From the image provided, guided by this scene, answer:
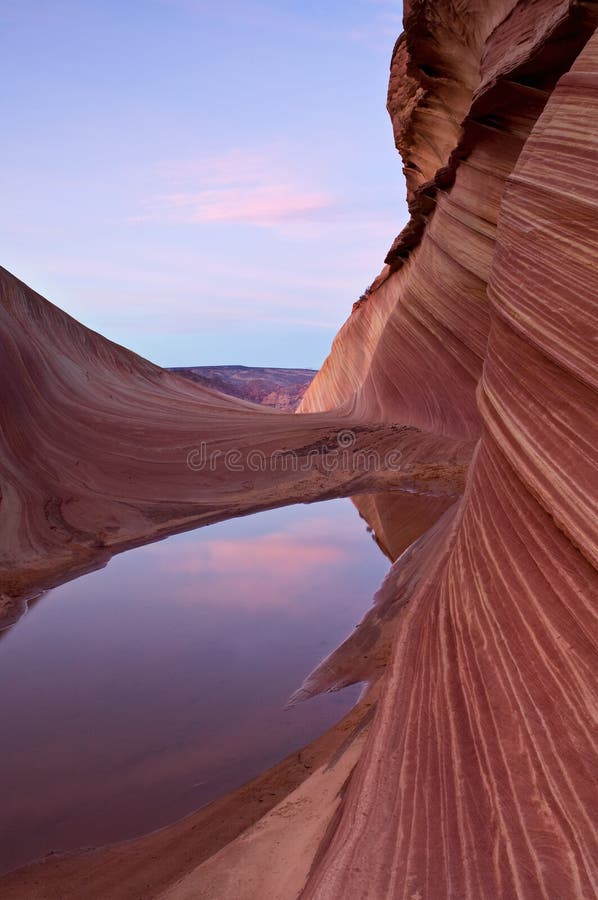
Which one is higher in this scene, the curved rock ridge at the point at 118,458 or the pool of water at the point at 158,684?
the curved rock ridge at the point at 118,458

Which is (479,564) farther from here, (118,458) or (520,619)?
(118,458)

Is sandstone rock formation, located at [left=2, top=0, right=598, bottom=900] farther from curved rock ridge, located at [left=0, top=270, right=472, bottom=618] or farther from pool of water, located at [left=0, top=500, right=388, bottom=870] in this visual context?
pool of water, located at [left=0, top=500, right=388, bottom=870]

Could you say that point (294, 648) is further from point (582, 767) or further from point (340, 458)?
point (340, 458)

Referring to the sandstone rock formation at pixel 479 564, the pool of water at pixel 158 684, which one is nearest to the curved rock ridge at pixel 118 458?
the sandstone rock formation at pixel 479 564

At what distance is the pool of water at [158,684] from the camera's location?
2.06 meters

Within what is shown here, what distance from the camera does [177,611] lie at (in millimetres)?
3709

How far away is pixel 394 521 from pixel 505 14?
13.6ft

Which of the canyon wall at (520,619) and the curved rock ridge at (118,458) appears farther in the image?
the curved rock ridge at (118,458)

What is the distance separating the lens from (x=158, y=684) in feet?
9.20

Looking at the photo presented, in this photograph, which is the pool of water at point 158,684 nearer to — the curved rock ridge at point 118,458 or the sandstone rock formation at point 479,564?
the sandstone rock formation at point 479,564

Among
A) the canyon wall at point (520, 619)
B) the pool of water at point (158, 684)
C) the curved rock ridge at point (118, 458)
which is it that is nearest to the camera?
the canyon wall at point (520, 619)

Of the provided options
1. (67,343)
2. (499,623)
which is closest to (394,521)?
(499,623)

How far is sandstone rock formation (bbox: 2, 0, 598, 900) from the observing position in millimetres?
1314

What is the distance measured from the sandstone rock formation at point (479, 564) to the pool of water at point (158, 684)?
0.57ft
